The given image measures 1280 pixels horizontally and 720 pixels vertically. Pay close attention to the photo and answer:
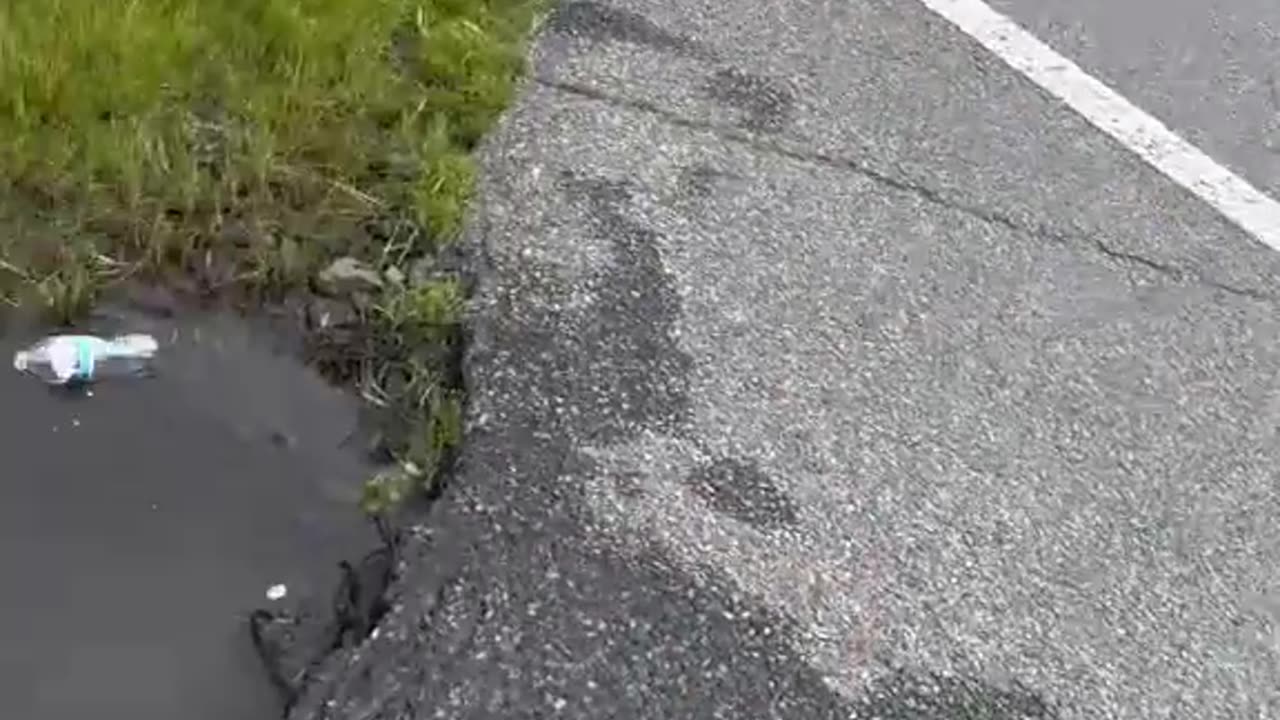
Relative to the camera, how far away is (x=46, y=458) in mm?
2793

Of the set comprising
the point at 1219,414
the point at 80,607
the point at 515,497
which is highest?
the point at 1219,414

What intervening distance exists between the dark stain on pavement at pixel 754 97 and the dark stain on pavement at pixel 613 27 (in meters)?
0.12

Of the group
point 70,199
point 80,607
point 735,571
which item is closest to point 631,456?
point 735,571

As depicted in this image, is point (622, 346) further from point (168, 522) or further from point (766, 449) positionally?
point (168, 522)

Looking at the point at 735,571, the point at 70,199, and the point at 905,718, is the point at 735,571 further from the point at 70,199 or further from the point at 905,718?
the point at 70,199

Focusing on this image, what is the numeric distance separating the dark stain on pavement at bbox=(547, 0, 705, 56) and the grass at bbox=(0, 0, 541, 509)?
236 mm

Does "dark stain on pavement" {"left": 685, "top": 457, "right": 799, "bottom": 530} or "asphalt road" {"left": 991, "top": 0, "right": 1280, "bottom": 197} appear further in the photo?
"asphalt road" {"left": 991, "top": 0, "right": 1280, "bottom": 197}

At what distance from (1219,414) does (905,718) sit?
41.8 inches

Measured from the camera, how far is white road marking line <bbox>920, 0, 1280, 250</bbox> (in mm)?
3801

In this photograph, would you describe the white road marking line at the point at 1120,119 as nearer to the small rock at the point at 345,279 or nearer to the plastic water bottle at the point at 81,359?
the small rock at the point at 345,279

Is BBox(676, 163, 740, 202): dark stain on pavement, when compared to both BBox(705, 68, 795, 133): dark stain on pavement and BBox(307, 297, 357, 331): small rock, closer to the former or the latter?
BBox(705, 68, 795, 133): dark stain on pavement

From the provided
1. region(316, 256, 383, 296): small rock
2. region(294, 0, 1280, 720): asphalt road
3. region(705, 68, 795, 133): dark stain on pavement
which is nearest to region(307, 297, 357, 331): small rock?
region(316, 256, 383, 296): small rock

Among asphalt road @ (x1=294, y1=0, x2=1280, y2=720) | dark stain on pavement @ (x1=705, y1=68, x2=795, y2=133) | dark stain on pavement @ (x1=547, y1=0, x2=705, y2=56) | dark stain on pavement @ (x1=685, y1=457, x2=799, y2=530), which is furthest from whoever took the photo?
dark stain on pavement @ (x1=547, y1=0, x2=705, y2=56)

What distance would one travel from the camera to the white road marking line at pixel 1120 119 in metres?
3.80
